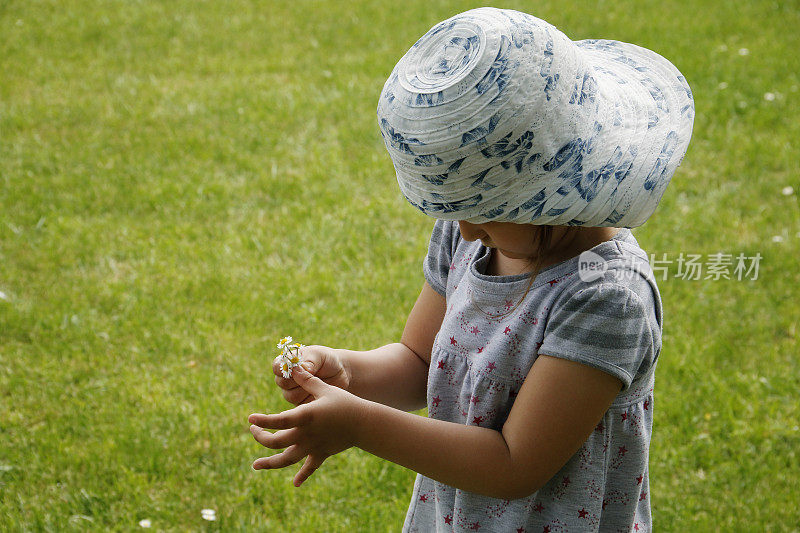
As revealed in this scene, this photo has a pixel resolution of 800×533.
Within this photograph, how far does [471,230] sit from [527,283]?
0.47ft

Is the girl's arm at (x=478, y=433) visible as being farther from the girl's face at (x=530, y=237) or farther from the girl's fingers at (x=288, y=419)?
the girl's face at (x=530, y=237)

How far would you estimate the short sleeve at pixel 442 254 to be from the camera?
1712mm

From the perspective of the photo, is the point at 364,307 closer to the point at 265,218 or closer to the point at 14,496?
the point at 265,218

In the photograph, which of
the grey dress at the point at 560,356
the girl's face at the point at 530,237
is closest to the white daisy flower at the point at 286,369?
the grey dress at the point at 560,356

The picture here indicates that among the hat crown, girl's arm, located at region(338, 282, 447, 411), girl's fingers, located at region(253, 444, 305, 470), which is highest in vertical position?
the hat crown

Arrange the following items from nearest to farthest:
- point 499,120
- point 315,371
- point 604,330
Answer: point 499,120
point 604,330
point 315,371

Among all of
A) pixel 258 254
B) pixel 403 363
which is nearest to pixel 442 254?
pixel 403 363

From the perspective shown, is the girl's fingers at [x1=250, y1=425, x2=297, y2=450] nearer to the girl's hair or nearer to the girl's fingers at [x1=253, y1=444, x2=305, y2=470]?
the girl's fingers at [x1=253, y1=444, x2=305, y2=470]

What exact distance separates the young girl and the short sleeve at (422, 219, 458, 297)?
0.12 feet

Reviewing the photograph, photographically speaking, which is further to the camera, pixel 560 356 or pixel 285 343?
pixel 285 343

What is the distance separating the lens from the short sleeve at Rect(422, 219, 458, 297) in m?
1.71

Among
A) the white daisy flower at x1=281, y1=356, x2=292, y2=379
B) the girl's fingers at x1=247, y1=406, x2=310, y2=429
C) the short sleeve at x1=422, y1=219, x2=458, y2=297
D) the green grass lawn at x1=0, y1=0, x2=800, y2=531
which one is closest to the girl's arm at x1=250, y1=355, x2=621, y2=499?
the girl's fingers at x1=247, y1=406, x2=310, y2=429

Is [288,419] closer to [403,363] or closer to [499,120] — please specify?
[403,363]

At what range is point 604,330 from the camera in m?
1.32
